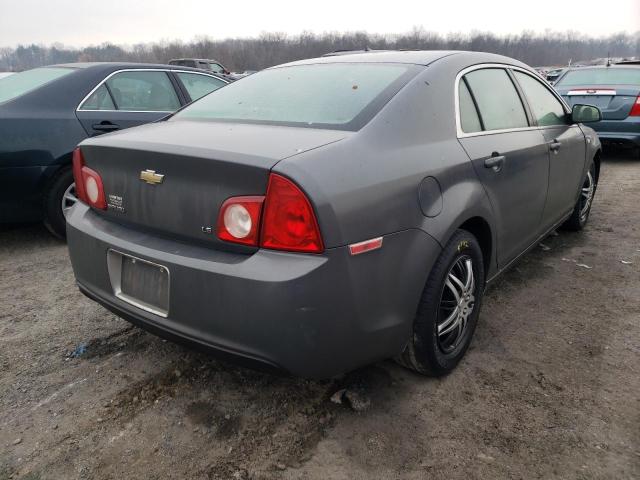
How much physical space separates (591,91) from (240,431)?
816cm

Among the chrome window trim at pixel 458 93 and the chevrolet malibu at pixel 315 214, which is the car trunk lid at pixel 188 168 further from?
the chrome window trim at pixel 458 93

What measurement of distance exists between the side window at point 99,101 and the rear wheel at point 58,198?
2.02 feet

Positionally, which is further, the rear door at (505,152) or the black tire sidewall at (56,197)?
the black tire sidewall at (56,197)

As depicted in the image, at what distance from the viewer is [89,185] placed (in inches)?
95.5

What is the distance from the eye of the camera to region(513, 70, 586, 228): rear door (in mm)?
3416

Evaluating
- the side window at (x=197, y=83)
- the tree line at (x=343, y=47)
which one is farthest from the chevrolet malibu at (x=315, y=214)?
the tree line at (x=343, y=47)

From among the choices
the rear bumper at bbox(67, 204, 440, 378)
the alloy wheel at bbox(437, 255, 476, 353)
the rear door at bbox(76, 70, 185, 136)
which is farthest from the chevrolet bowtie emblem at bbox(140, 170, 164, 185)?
the rear door at bbox(76, 70, 185, 136)

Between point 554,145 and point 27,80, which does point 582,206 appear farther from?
point 27,80

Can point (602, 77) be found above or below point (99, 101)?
above

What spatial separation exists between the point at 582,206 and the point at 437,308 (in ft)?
10.2

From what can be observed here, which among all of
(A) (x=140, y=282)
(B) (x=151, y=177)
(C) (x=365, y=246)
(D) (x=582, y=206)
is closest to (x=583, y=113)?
(D) (x=582, y=206)

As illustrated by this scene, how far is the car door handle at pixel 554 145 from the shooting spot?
3.36 meters

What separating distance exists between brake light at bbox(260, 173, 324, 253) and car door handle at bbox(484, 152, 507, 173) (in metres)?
1.21

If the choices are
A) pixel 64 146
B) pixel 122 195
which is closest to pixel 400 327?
pixel 122 195
